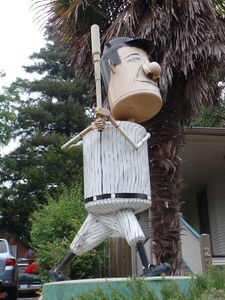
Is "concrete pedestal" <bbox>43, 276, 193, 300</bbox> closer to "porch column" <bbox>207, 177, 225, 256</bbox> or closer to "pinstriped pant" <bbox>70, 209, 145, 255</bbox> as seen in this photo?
"pinstriped pant" <bbox>70, 209, 145, 255</bbox>

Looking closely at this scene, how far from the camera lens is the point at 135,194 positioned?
4.16 metres

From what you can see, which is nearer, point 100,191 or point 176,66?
point 100,191

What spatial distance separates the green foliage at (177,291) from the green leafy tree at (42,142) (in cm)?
1481

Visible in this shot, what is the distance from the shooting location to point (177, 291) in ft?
8.87

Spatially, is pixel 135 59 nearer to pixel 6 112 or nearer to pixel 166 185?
pixel 166 185

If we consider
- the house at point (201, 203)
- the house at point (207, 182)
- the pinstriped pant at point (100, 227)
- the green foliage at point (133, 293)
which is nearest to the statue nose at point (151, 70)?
the pinstriped pant at point (100, 227)

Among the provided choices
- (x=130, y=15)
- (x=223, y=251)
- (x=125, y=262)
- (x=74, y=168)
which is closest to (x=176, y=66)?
(x=130, y=15)

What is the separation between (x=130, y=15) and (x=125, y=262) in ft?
16.7

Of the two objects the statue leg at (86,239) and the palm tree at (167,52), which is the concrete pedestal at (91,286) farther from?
the palm tree at (167,52)

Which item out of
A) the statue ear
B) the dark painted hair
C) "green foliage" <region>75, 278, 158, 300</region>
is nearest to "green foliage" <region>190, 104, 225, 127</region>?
the dark painted hair

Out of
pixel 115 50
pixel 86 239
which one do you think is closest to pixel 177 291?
pixel 86 239

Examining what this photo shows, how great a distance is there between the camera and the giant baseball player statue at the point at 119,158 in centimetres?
414

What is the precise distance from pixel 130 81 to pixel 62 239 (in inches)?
190

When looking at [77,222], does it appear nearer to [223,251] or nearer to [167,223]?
[167,223]
